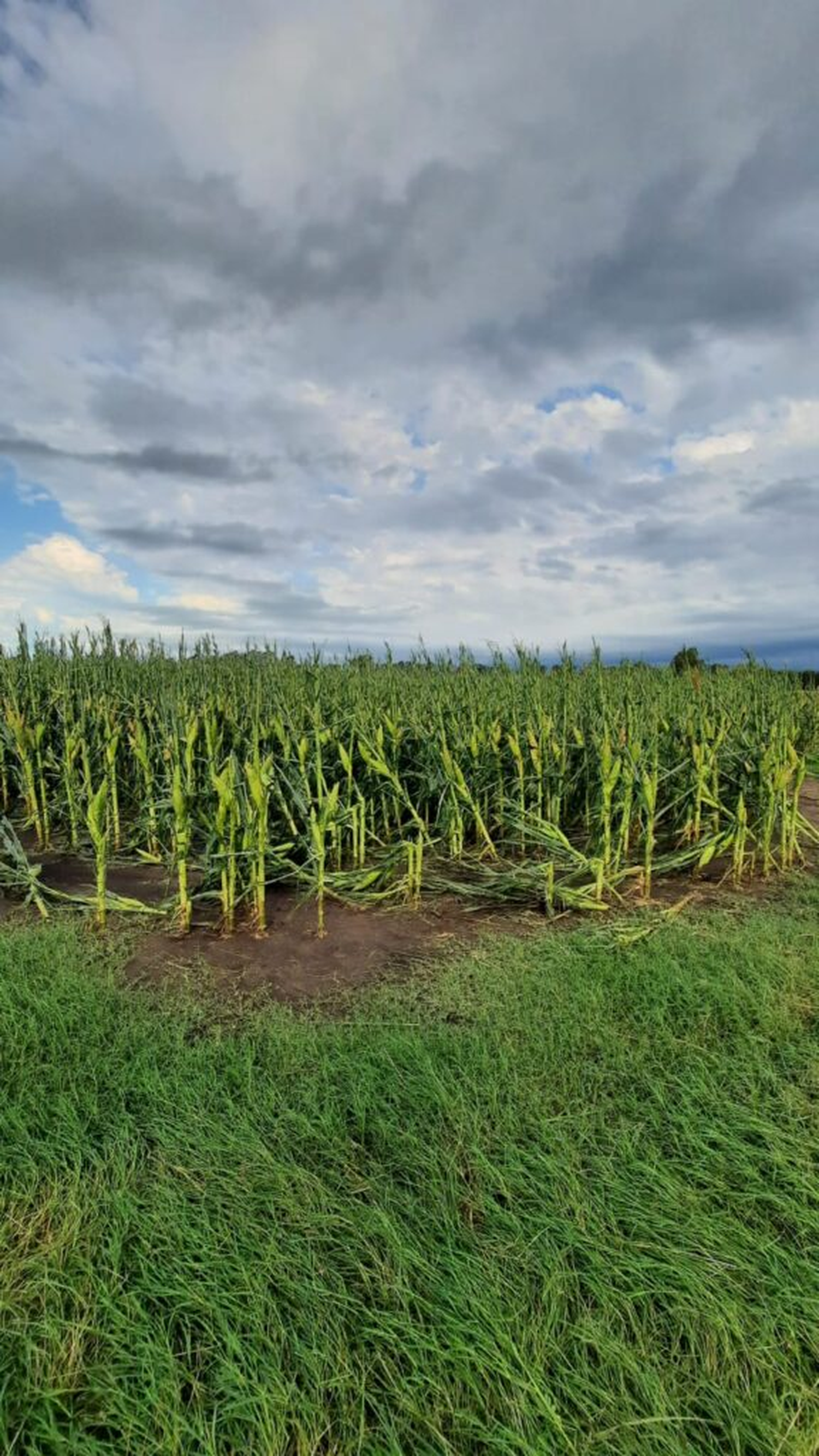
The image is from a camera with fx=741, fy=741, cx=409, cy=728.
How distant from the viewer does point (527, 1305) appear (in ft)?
5.96

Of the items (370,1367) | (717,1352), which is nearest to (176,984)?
(370,1367)

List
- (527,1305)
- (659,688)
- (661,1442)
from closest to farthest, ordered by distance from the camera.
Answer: (661,1442)
(527,1305)
(659,688)

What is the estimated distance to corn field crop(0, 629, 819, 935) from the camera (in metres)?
4.94

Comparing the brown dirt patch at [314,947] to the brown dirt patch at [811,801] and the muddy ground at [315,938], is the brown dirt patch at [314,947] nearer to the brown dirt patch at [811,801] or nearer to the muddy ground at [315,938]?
the muddy ground at [315,938]

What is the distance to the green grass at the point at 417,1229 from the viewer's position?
162cm

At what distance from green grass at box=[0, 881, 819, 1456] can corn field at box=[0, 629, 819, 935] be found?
1565 millimetres

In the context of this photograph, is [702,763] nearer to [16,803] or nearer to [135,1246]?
[135,1246]

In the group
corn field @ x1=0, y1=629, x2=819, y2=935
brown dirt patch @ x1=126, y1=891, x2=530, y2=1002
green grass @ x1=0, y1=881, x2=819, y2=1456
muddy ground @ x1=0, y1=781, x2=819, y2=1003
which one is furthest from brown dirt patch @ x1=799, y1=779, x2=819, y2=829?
green grass @ x1=0, y1=881, x2=819, y2=1456

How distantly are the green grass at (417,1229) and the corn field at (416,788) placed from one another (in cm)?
157

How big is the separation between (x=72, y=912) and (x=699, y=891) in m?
4.46

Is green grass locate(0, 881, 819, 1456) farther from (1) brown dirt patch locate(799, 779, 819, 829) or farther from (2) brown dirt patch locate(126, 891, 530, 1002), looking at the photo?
(1) brown dirt patch locate(799, 779, 819, 829)

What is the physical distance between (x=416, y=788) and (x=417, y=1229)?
4586 mm

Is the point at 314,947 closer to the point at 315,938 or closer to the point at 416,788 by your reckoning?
the point at 315,938

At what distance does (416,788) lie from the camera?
6609 millimetres
